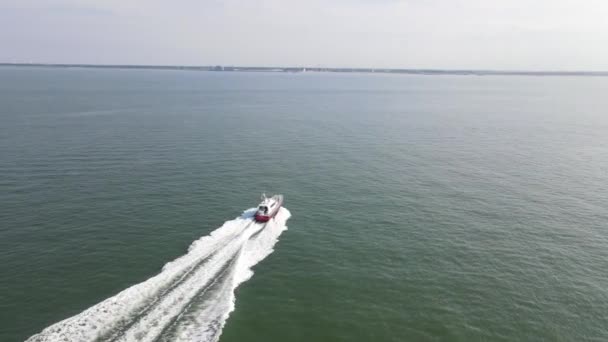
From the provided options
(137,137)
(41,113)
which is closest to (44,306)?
(137,137)

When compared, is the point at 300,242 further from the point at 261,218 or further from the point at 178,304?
the point at 178,304

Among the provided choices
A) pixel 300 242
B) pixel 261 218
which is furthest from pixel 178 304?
pixel 261 218

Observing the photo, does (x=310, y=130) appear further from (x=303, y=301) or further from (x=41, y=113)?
(x=41, y=113)

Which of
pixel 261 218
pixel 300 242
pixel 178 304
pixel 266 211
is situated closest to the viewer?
pixel 178 304

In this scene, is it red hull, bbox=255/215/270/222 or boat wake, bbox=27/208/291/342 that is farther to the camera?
red hull, bbox=255/215/270/222

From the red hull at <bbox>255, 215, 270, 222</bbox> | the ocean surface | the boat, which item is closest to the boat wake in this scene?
the ocean surface

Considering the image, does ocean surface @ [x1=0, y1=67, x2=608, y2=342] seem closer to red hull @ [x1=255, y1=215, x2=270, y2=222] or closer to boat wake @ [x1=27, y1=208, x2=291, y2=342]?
boat wake @ [x1=27, y1=208, x2=291, y2=342]
